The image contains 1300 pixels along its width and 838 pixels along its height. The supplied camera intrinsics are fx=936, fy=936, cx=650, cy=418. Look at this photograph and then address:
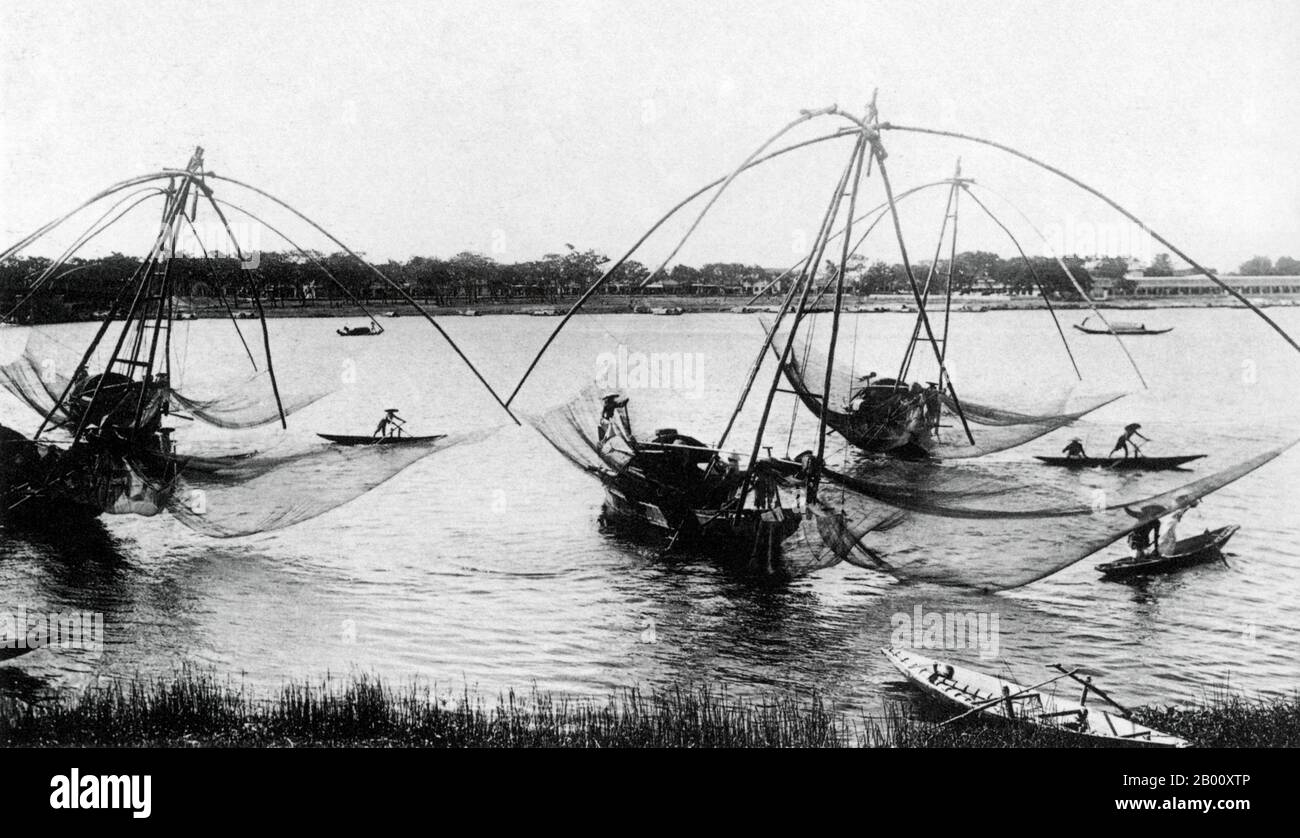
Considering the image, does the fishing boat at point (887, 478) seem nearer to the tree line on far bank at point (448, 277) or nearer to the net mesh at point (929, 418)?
the net mesh at point (929, 418)

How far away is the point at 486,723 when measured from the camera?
6.33 metres

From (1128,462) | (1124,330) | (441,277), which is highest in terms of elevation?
(441,277)

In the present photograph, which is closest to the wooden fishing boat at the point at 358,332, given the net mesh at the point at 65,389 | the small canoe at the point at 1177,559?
the net mesh at the point at 65,389

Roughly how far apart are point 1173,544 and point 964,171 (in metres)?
4.26

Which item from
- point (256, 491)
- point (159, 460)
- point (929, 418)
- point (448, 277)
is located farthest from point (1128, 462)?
point (159, 460)

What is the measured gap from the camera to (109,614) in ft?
27.0

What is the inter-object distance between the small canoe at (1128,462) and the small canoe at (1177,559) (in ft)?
5.76

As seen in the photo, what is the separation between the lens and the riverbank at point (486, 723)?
6.10m

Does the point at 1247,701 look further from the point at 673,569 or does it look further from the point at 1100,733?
the point at 673,569

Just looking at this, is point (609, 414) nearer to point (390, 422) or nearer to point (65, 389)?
point (390, 422)

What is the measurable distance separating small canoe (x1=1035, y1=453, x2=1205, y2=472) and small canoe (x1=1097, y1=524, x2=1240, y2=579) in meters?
1.76

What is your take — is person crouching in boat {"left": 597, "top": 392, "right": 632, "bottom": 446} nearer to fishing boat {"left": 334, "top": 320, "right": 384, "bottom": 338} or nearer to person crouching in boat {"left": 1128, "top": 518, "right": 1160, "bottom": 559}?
person crouching in boat {"left": 1128, "top": 518, "right": 1160, "bottom": 559}

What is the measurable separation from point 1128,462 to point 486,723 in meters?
8.74
